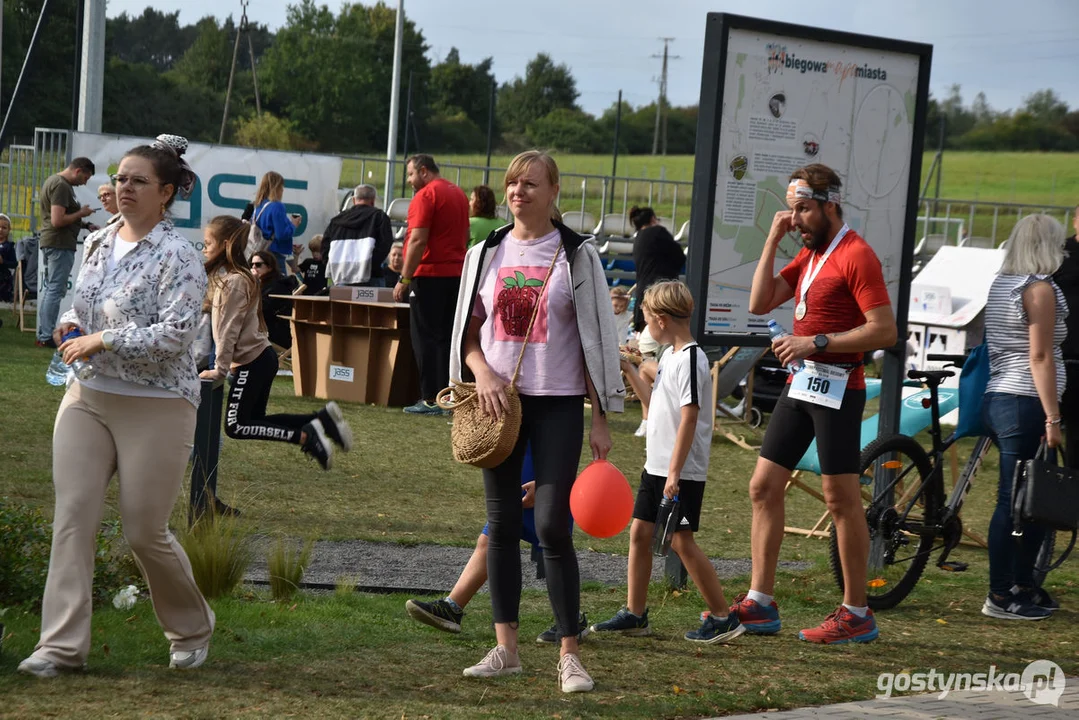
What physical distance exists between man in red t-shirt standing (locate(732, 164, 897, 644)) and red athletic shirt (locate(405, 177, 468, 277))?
20.9 feet

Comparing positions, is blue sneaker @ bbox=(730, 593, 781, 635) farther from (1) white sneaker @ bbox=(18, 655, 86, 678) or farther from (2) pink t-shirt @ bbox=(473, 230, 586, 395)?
(1) white sneaker @ bbox=(18, 655, 86, 678)

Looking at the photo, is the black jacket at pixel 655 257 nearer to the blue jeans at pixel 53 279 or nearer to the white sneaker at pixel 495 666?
the blue jeans at pixel 53 279

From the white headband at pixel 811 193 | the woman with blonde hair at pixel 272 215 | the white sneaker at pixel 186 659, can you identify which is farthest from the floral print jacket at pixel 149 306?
the woman with blonde hair at pixel 272 215

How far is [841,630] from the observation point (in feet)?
19.7

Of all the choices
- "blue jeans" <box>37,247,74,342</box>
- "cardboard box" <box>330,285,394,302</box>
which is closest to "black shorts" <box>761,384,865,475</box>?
"cardboard box" <box>330,285,394,302</box>

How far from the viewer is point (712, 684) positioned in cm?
518

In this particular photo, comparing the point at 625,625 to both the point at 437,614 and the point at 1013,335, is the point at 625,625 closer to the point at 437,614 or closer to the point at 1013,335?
the point at 437,614

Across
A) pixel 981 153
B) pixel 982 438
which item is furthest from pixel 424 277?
pixel 981 153

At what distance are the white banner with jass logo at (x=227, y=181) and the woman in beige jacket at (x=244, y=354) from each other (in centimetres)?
904

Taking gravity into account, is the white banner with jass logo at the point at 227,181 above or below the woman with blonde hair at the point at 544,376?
above

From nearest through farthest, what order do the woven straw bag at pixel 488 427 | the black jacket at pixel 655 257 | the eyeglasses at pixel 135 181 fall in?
the eyeglasses at pixel 135 181, the woven straw bag at pixel 488 427, the black jacket at pixel 655 257

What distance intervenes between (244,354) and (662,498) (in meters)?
3.21

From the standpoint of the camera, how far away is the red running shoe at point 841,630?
5.99m

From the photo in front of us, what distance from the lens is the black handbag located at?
21.7ft
